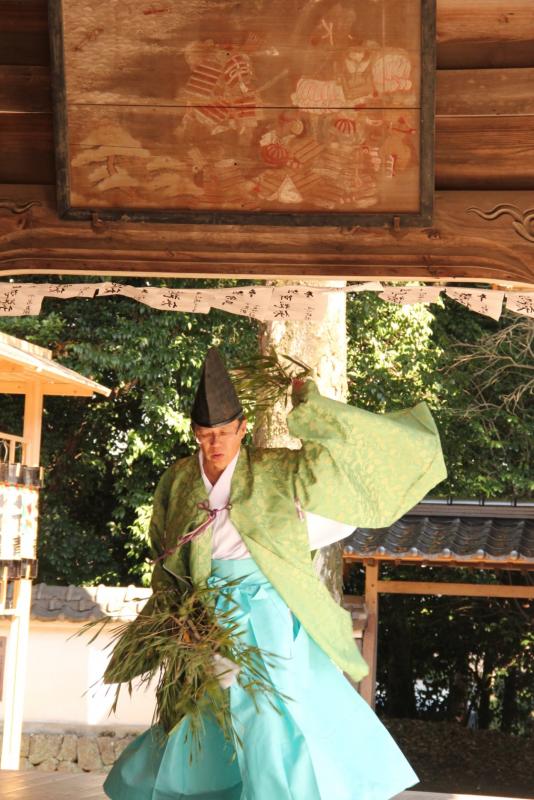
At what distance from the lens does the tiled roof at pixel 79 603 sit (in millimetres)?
8070

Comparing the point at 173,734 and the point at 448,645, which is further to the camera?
the point at 448,645

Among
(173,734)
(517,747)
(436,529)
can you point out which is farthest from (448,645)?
(173,734)

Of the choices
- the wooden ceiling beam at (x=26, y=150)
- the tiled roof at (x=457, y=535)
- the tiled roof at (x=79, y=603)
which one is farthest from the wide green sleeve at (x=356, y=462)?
the tiled roof at (x=79, y=603)

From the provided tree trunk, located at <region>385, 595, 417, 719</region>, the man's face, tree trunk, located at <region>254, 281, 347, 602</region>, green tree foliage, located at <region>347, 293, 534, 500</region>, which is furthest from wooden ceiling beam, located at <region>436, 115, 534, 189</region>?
tree trunk, located at <region>385, 595, 417, 719</region>

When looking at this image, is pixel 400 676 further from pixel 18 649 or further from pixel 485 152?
pixel 485 152

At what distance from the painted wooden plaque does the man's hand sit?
120cm

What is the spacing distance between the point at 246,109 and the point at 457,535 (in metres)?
5.47

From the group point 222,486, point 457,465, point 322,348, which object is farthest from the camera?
point 457,465

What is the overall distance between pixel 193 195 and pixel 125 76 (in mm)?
367

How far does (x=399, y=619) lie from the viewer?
11.5m

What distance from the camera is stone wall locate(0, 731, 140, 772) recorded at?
7.91 m

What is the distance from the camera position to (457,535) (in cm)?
799

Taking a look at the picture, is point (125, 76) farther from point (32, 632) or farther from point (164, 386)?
point (164, 386)

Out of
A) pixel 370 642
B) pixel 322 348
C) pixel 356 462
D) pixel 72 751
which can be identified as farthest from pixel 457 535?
pixel 356 462
